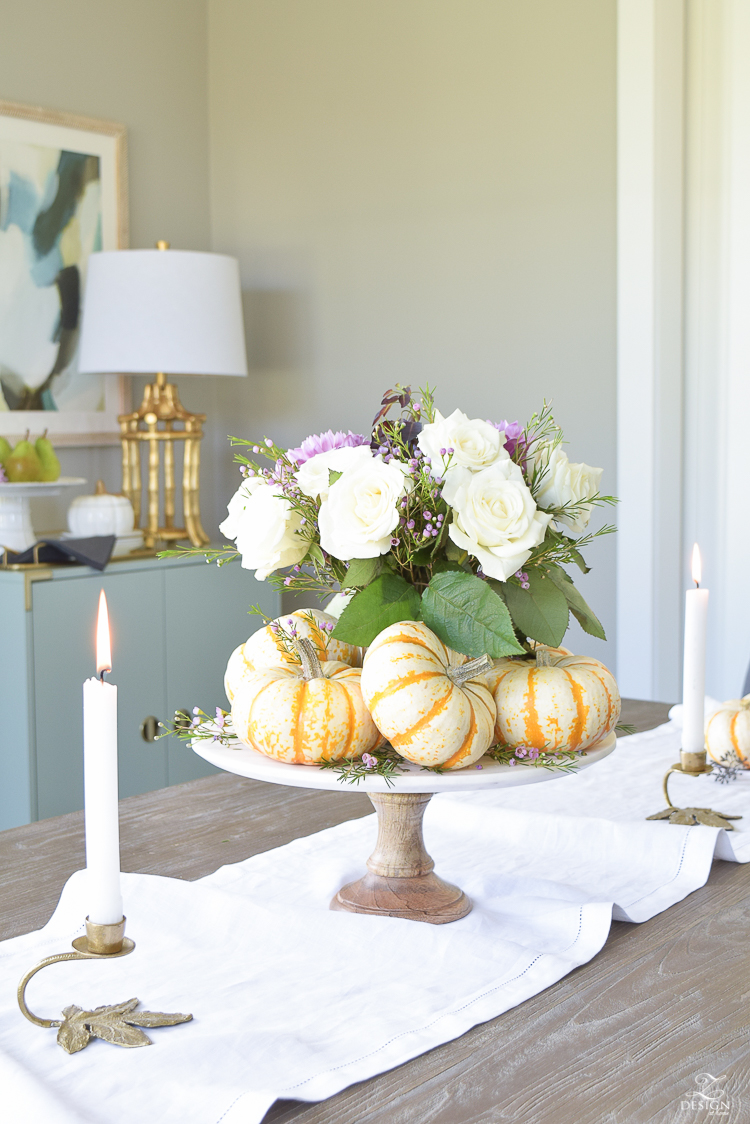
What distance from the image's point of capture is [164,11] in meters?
3.36

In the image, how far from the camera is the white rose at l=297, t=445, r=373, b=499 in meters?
0.88

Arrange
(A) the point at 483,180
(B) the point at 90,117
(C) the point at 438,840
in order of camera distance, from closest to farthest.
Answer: (C) the point at 438,840 < (A) the point at 483,180 < (B) the point at 90,117

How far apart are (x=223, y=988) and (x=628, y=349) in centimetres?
221

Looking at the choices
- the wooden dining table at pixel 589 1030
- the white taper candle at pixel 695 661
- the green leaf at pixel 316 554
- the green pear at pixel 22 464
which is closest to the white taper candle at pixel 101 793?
the wooden dining table at pixel 589 1030

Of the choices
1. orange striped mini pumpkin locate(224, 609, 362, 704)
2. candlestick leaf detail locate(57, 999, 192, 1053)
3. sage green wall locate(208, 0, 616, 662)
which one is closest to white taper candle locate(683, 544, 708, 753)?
orange striped mini pumpkin locate(224, 609, 362, 704)

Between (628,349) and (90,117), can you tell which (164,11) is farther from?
(628,349)

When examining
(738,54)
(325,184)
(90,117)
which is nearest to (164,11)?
(90,117)

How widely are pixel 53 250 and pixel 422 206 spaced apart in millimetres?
1018

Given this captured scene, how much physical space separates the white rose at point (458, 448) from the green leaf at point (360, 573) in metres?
0.08

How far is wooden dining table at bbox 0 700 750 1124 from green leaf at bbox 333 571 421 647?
0.29 meters

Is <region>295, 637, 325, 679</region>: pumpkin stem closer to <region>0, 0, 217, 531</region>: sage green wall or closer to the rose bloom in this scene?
the rose bloom

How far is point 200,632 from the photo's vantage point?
9.84 feet

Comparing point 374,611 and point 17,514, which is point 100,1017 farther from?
point 17,514

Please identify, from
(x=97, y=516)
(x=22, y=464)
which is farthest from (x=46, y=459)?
(x=97, y=516)
